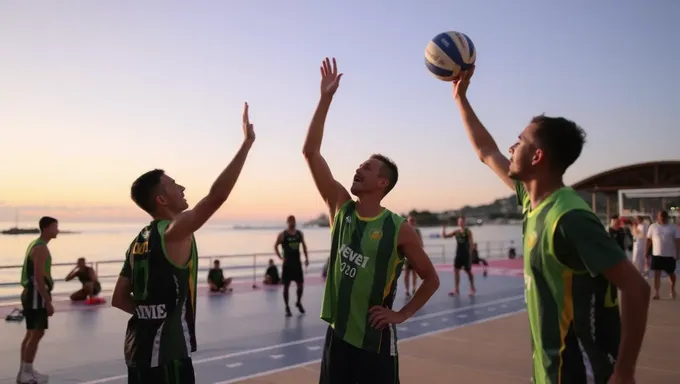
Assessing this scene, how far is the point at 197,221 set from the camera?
10.3 ft

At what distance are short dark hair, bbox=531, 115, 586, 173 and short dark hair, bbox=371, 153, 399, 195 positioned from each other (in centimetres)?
135

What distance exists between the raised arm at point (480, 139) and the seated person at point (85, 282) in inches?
449

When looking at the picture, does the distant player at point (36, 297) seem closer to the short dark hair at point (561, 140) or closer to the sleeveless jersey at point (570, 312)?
the sleeveless jersey at point (570, 312)

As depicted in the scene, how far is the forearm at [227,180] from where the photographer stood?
10.4 feet

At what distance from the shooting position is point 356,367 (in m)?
3.31

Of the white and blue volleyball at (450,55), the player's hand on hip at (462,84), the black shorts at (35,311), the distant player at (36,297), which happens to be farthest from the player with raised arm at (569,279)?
the black shorts at (35,311)

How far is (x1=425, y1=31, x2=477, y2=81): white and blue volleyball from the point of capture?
4016mm

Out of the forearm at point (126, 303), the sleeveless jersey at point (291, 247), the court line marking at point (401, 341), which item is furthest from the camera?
the sleeveless jersey at point (291, 247)

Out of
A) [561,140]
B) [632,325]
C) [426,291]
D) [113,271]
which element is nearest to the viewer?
[632,325]

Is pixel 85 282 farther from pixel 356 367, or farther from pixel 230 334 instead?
pixel 356 367

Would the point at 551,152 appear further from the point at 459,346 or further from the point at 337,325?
the point at 459,346

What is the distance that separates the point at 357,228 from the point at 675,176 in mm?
24752

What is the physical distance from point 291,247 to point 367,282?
7690 mm

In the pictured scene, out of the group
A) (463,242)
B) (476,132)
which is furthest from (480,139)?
(463,242)
